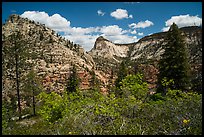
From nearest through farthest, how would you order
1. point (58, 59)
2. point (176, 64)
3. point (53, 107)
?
point (53, 107) < point (176, 64) < point (58, 59)

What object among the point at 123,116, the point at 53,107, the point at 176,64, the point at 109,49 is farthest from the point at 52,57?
the point at 109,49

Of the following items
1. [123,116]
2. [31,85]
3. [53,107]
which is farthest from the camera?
[31,85]

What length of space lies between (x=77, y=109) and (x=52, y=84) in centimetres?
4637

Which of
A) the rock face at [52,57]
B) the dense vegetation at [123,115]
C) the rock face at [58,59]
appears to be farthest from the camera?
the rock face at [52,57]

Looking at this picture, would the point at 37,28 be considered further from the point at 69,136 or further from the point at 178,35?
the point at 69,136

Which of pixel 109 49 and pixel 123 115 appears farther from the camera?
pixel 109 49

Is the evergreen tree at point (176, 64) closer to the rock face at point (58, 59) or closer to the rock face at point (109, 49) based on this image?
the rock face at point (58, 59)

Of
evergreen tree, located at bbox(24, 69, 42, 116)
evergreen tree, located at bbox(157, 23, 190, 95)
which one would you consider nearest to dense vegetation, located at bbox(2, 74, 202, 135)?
evergreen tree, located at bbox(157, 23, 190, 95)

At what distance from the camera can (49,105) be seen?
9555 mm

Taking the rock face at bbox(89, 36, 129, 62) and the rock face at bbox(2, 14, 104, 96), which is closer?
the rock face at bbox(2, 14, 104, 96)

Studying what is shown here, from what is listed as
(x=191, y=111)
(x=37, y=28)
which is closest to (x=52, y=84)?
(x=37, y=28)

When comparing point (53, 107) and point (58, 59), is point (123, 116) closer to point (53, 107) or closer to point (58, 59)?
point (53, 107)

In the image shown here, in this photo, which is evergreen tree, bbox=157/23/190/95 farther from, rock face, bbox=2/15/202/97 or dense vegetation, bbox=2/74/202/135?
rock face, bbox=2/15/202/97

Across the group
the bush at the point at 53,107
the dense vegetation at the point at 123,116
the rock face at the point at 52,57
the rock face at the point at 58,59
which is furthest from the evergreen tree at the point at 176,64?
the rock face at the point at 52,57
